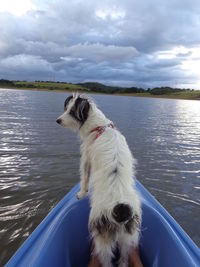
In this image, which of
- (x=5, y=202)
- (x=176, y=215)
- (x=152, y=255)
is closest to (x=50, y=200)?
(x=5, y=202)

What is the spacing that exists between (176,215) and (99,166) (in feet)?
13.5

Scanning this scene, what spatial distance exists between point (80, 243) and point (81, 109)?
71.8 inches

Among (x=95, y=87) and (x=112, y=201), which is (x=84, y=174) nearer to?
(x=112, y=201)

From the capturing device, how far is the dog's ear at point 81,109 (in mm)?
3990

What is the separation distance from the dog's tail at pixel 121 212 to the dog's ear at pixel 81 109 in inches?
64.8

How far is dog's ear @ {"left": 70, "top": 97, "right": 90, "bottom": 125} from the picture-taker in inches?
157

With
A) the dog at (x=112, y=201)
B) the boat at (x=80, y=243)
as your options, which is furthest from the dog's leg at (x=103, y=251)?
the boat at (x=80, y=243)

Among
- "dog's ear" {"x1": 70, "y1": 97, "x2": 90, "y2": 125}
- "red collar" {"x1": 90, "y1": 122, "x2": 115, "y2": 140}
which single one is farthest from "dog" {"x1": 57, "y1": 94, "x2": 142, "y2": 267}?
"dog's ear" {"x1": 70, "y1": 97, "x2": 90, "y2": 125}

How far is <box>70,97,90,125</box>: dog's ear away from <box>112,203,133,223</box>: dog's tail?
1.65 metres

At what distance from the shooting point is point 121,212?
2.71m

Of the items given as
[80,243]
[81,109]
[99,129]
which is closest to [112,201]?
[99,129]

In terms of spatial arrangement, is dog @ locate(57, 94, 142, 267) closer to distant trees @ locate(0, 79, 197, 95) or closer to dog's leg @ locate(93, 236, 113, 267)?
dog's leg @ locate(93, 236, 113, 267)

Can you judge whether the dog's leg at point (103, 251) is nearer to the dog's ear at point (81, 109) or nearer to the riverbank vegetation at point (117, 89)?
the dog's ear at point (81, 109)

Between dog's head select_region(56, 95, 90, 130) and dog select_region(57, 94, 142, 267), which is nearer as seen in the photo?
dog select_region(57, 94, 142, 267)
